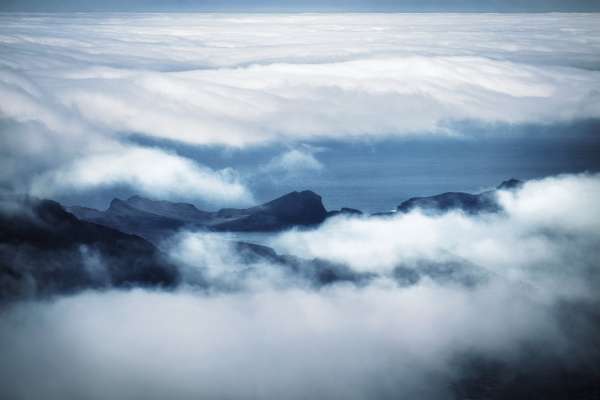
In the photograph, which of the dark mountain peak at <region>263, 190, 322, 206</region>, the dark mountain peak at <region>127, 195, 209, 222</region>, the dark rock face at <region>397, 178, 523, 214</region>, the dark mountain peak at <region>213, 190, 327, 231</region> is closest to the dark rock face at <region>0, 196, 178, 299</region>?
the dark mountain peak at <region>127, 195, 209, 222</region>

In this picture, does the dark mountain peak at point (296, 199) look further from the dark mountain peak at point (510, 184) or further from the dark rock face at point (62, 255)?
the dark mountain peak at point (510, 184)

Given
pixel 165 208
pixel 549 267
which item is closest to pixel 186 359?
pixel 165 208

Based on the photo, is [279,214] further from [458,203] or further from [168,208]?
[458,203]

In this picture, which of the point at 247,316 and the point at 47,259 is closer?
the point at 47,259

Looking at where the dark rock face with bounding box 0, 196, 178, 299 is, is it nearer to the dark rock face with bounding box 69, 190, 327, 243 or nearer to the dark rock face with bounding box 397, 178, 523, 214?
the dark rock face with bounding box 69, 190, 327, 243

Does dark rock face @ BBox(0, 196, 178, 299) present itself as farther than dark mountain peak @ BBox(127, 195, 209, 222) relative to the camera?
No

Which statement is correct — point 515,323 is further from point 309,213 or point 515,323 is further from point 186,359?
point 186,359

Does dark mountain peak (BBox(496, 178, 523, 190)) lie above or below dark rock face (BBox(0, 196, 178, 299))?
above
